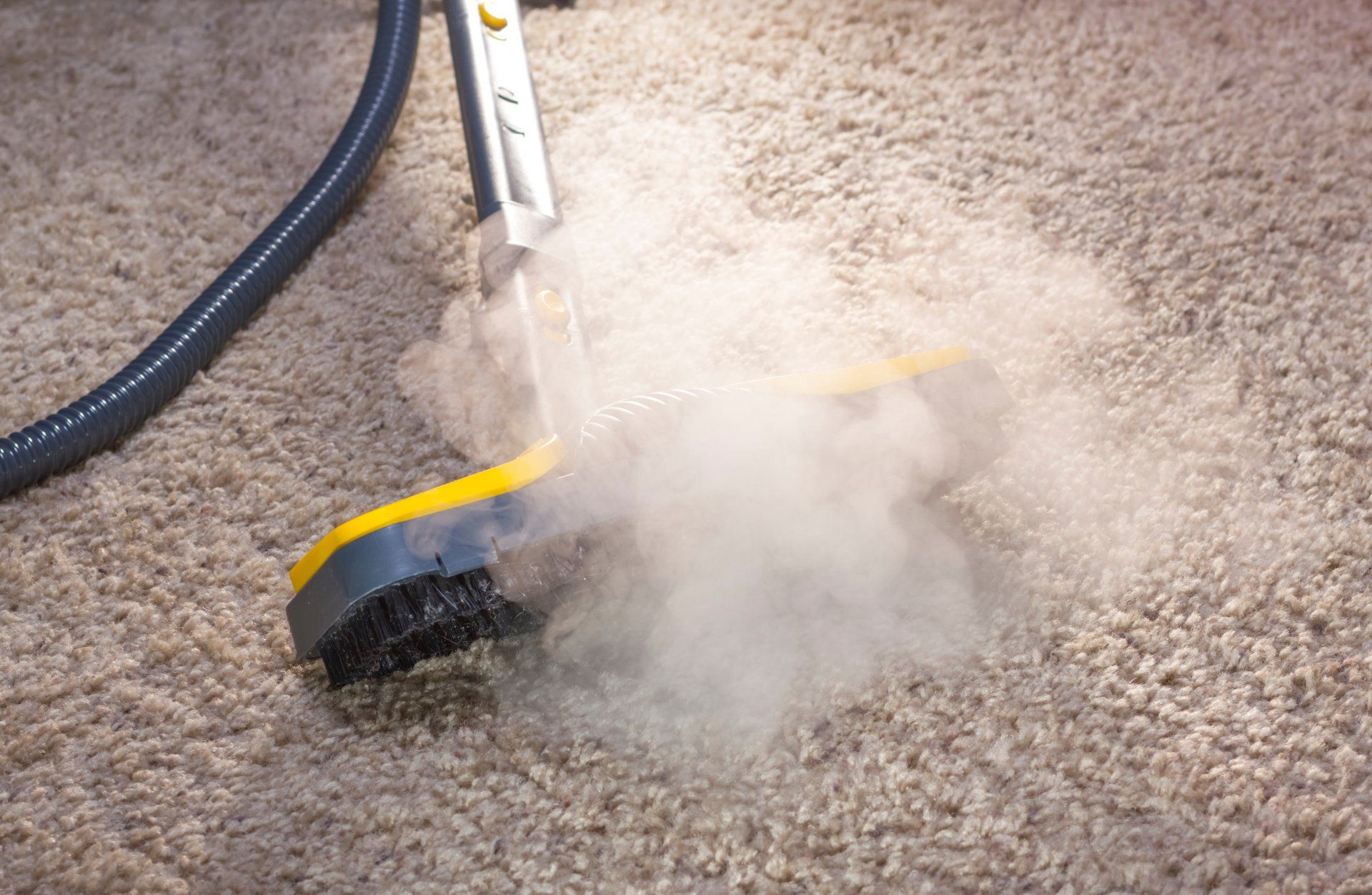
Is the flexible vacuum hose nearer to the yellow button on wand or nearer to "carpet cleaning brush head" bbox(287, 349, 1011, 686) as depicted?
the yellow button on wand

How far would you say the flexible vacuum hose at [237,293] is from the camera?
0.82 m

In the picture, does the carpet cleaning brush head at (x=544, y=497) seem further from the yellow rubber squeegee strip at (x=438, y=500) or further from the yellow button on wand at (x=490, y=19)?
the yellow button on wand at (x=490, y=19)

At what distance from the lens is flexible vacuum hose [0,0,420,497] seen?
0.82 meters

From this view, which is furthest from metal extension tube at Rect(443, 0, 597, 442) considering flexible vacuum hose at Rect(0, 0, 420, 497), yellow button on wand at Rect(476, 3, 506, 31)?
flexible vacuum hose at Rect(0, 0, 420, 497)

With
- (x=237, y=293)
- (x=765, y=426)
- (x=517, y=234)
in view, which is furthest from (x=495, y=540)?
(x=237, y=293)

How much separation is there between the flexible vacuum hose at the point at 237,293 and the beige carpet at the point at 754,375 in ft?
0.09

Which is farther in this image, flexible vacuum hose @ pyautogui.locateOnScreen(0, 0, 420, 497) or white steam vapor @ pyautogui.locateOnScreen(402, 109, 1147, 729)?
flexible vacuum hose @ pyautogui.locateOnScreen(0, 0, 420, 497)

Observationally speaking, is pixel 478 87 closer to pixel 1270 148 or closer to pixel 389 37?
pixel 389 37

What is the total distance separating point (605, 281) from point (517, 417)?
0.62 feet

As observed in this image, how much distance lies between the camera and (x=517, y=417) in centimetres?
86

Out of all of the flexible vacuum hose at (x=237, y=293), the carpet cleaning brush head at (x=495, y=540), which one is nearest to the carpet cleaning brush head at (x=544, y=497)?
the carpet cleaning brush head at (x=495, y=540)

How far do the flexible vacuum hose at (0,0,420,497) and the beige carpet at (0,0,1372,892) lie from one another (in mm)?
28

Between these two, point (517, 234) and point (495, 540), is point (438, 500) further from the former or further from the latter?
point (517, 234)

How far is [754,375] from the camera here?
0.89 m
